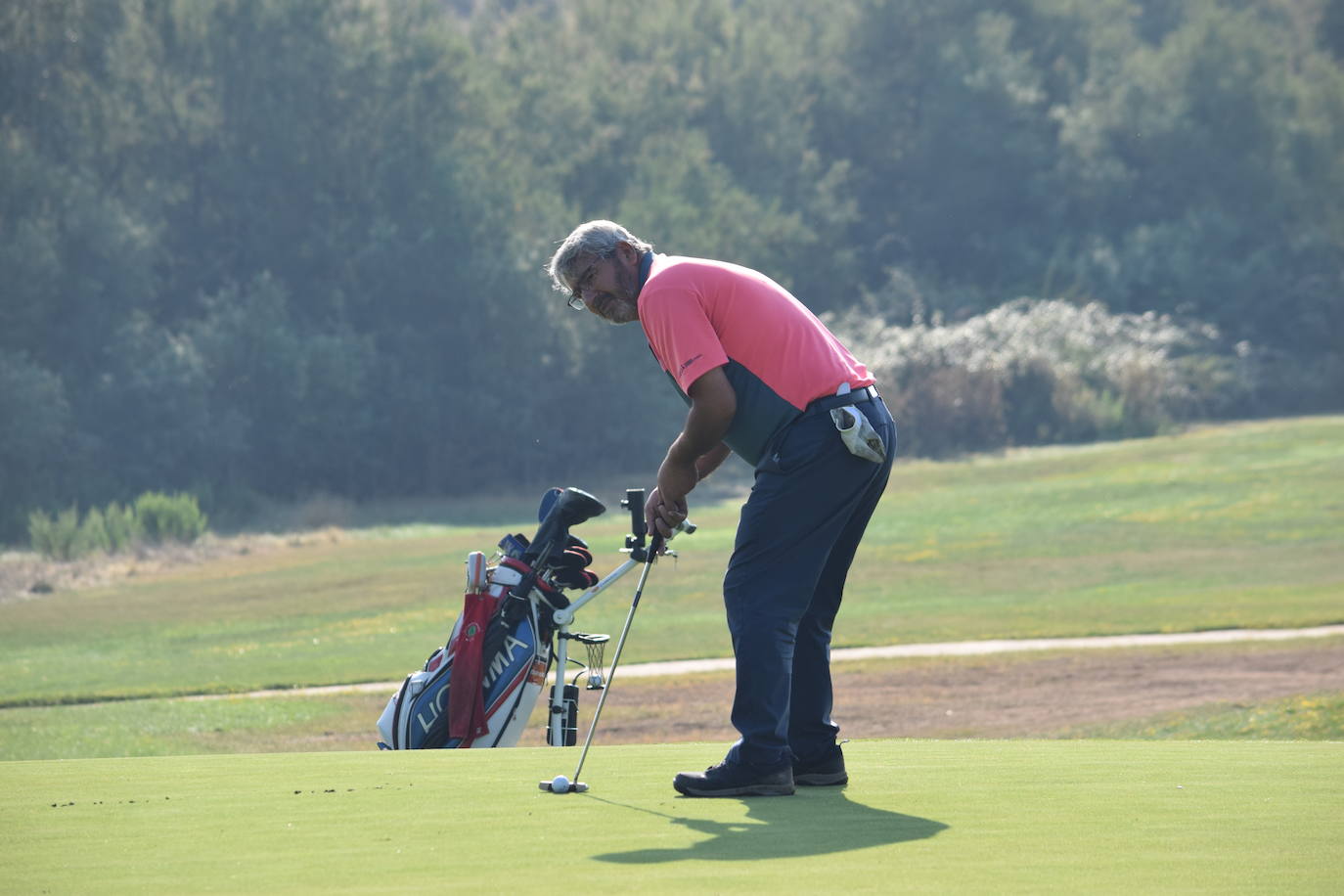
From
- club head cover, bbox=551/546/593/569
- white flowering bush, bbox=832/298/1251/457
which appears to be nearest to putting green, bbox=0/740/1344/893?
club head cover, bbox=551/546/593/569

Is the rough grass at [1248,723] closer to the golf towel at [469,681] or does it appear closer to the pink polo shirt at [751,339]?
the golf towel at [469,681]

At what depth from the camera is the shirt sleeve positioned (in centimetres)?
532

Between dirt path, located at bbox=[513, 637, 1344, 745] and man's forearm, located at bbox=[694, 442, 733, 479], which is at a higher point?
man's forearm, located at bbox=[694, 442, 733, 479]

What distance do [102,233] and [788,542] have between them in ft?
142

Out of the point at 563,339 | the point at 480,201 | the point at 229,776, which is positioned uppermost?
the point at 480,201

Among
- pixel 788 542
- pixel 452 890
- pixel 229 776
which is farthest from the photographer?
pixel 229 776

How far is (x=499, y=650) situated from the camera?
9031 millimetres

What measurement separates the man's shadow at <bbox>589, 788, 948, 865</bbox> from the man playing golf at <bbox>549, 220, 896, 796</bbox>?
0.27 m

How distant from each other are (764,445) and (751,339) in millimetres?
328

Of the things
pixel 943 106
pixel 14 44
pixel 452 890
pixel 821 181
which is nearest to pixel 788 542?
pixel 452 890

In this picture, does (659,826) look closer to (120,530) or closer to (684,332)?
(684,332)

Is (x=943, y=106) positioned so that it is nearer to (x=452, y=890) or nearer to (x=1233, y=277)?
(x=1233, y=277)

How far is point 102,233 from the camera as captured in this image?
45906 millimetres

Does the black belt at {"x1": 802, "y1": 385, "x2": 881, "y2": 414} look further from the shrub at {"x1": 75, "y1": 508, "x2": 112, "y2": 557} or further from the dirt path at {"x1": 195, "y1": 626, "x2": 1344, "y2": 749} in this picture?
the shrub at {"x1": 75, "y1": 508, "x2": 112, "y2": 557}
